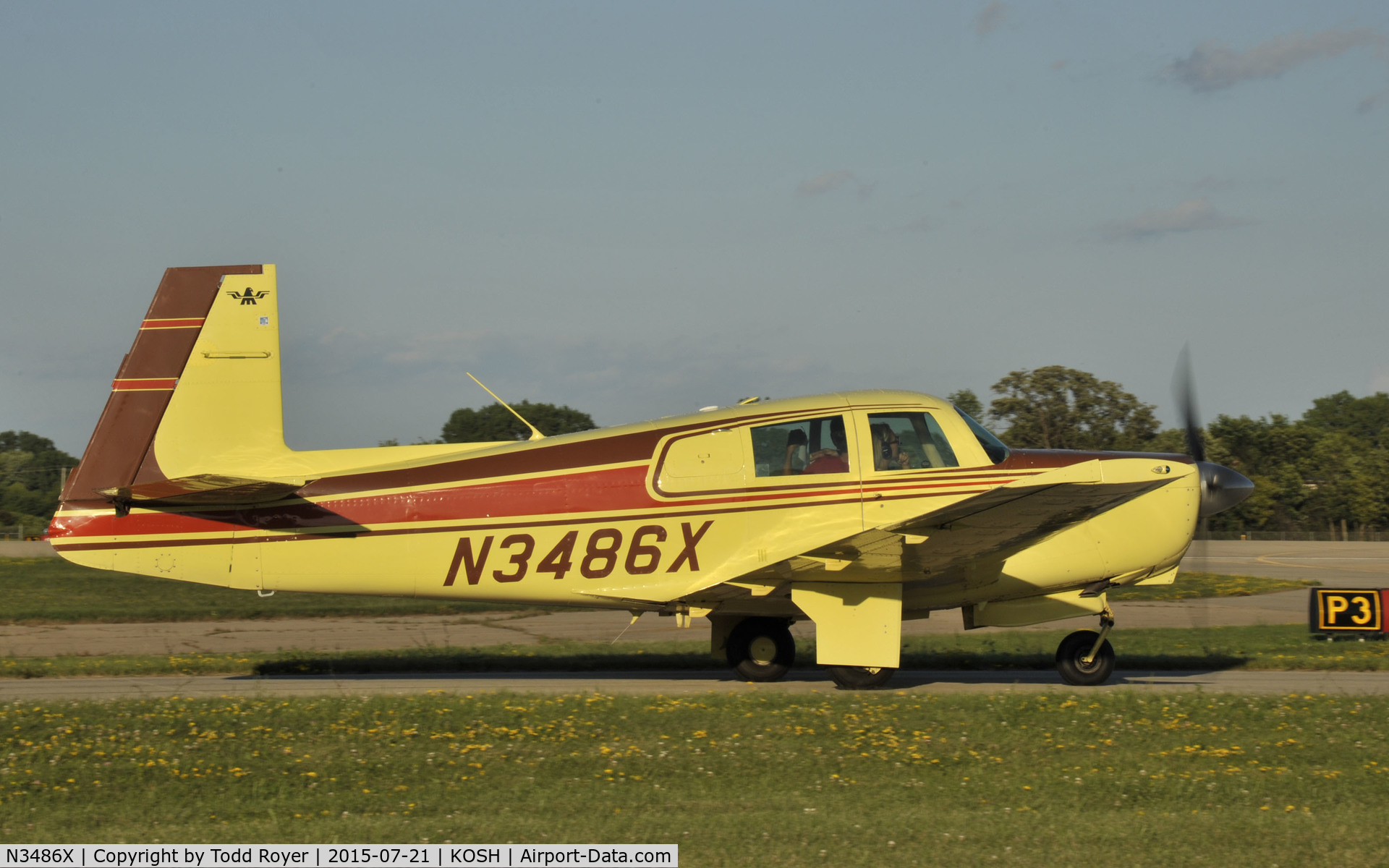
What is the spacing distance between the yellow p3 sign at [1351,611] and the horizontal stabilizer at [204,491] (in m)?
15.5

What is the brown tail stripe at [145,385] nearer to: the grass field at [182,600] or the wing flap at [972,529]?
the wing flap at [972,529]

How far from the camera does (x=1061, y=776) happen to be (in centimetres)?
732

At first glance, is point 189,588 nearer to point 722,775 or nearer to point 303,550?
point 303,550

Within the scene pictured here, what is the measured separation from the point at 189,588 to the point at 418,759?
25747 mm

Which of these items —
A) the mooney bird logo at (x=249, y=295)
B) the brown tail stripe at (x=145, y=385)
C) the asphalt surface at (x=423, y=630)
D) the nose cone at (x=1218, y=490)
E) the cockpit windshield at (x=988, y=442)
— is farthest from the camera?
the asphalt surface at (x=423, y=630)

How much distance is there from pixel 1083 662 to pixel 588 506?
18.3 feet

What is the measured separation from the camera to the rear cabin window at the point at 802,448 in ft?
35.4

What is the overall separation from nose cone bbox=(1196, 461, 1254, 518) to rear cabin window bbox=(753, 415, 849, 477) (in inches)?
159

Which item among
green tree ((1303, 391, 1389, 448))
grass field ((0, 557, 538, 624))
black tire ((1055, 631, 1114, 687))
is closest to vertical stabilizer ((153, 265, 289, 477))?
black tire ((1055, 631, 1114, 687))

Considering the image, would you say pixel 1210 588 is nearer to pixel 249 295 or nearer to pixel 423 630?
pixel 423 630

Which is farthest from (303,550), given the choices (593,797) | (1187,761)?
(1187,761)

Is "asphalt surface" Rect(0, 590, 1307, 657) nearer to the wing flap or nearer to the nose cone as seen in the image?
the wing flap

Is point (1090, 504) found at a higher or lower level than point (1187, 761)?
higher

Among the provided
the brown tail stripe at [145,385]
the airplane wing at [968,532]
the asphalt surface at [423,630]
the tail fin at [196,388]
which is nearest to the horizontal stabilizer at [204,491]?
the tail fin at [196,388]
